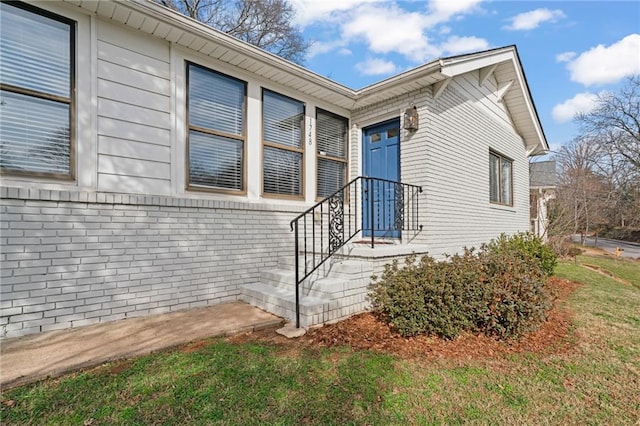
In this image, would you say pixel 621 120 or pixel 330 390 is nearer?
pixel 330 390

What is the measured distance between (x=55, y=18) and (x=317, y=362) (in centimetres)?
471

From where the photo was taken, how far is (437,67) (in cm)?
492

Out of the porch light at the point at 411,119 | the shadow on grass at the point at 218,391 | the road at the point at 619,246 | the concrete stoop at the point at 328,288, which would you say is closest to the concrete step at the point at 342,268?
the concrete stoop at the point at 328,288

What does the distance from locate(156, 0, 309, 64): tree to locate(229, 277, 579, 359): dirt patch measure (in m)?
12.4

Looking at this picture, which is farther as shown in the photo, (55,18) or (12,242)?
(55,18)

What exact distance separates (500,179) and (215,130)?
24.4ft

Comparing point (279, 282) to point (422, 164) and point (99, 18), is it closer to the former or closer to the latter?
point (422, 164)

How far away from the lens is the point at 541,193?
15.3m

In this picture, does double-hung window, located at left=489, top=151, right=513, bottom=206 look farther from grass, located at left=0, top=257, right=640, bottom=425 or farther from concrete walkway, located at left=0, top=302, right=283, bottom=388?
concrete walkway, located at left=0, top=302, right=283, bottom=388

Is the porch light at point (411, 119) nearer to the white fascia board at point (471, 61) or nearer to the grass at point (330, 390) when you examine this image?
the white fascia board at point (471, 61)

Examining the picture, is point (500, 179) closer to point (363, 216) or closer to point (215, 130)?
point (363, 216)

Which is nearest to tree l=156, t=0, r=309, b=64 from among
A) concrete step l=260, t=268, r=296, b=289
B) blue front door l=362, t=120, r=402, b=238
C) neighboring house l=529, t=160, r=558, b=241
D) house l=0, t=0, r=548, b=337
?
house l=0, t=0, r=548, b=337

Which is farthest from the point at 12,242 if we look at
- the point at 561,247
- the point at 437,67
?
the point at 561,247

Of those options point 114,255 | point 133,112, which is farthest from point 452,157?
point 114,255
